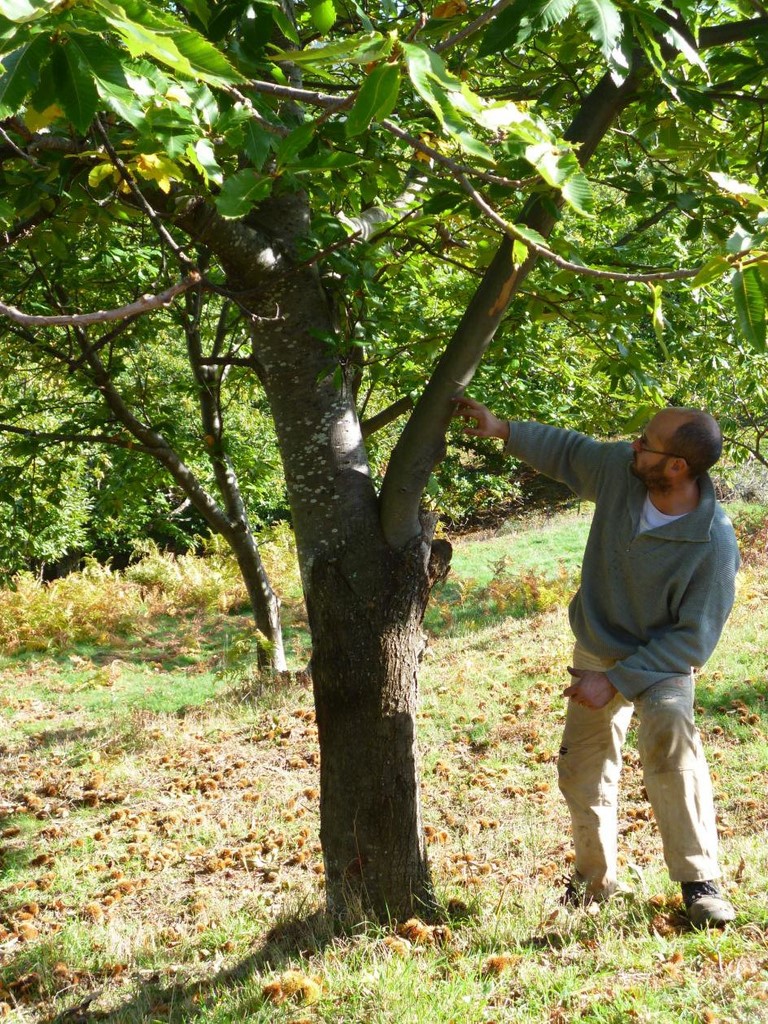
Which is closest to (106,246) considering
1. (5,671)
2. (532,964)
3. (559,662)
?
(559,662)

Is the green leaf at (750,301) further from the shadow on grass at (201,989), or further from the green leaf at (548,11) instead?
the shadow on grass at (201,989)

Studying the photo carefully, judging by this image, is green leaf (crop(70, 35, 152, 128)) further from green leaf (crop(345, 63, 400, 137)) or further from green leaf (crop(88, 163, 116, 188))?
green leaf (crop(88, 163, 116, 188))

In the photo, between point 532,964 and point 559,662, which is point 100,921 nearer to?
point 532,964

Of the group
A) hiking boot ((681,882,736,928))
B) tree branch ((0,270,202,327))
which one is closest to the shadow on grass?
hiking boot ((681,882,736,928))

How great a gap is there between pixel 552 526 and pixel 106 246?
15.7 metres

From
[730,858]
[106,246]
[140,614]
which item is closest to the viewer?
[730,858]

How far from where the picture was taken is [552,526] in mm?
20750

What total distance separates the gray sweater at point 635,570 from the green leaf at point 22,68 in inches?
94.0

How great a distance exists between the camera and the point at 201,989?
331 cm

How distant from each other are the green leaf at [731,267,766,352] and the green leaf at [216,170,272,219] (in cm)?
100

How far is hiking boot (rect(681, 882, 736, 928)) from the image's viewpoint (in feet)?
9.65

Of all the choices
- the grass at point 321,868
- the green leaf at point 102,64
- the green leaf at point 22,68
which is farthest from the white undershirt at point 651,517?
the green leaf at point 22,68

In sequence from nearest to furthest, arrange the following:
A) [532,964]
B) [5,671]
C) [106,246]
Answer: [532,964]
[106,246]
[5,671]

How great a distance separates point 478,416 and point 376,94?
188 cm
